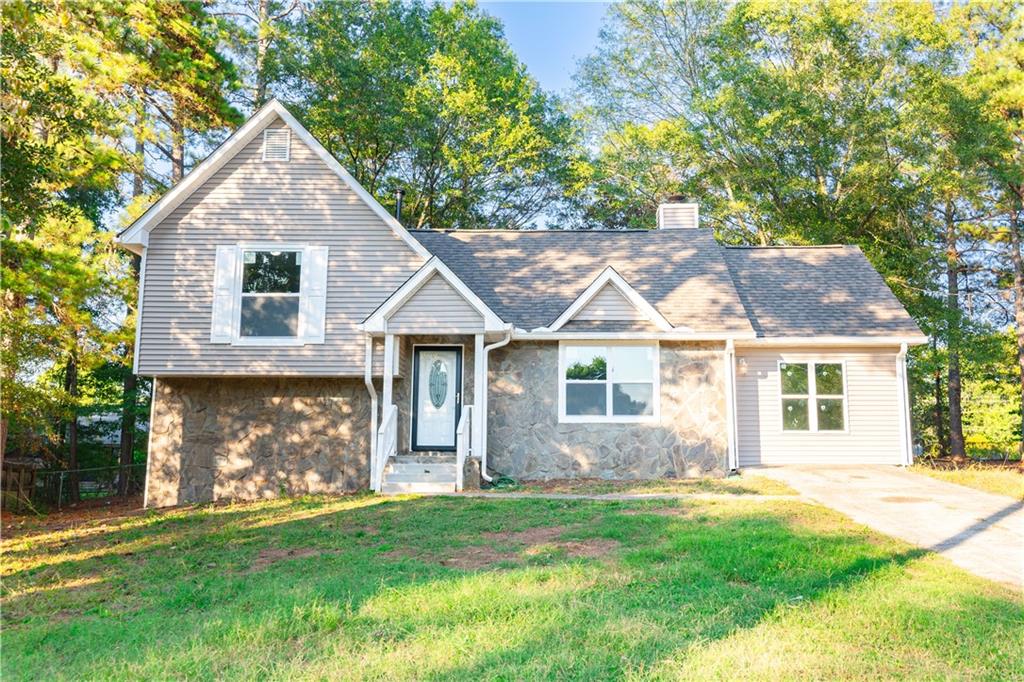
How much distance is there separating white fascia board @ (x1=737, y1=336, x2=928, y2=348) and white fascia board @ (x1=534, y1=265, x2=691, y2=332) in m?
2.02

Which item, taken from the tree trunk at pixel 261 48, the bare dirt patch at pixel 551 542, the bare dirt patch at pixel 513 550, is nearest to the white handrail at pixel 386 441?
the bare dirt patch at pixel 551 542

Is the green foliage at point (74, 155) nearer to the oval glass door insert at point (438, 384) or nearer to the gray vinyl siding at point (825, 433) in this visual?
the oval glass door insert at point (438, 384)

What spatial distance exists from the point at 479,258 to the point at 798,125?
12478 millimetres

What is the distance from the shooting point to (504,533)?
7207mm

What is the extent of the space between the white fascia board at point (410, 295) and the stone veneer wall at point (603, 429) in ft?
4.58

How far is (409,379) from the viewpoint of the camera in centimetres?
1233

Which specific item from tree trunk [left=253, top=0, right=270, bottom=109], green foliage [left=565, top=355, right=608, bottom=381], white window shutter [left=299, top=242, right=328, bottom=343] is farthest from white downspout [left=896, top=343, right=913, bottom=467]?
tree trunk [left=253, top=0, right=270, bottom=109]

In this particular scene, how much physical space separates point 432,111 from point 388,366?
47.4ft

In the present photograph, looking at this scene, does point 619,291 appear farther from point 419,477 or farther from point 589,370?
point 419,477

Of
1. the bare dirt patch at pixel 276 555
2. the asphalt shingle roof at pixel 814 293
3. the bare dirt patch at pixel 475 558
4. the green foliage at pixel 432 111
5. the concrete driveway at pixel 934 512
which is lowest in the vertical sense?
the bare dirt patch at pixel 276 555

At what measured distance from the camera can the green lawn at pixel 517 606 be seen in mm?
3738

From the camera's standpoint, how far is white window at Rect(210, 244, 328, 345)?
11.8 metres

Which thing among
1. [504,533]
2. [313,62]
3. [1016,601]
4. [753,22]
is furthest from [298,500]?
[753,22]

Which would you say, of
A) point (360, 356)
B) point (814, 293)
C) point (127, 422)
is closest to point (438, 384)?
point (360, 356)
